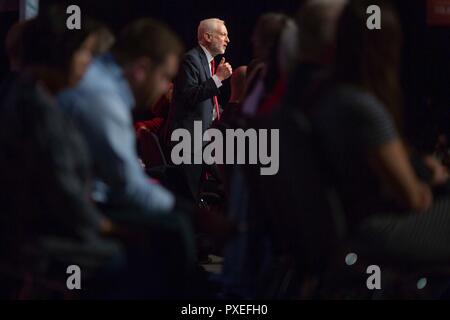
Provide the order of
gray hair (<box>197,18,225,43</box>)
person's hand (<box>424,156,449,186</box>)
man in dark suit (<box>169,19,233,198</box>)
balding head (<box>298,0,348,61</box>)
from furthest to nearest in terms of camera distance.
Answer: gray hair (<box>197,18,225,43</box>)
man in dark suit (<box>169,19,233,198</box>)
person's hand (<box>424,156,449,186</box>)
balding head (<box>298,0,348,61</box>)

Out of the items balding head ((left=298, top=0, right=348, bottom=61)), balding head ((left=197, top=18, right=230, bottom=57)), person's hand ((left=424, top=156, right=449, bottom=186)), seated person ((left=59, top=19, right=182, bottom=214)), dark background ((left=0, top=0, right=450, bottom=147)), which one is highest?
dark background ((left=0, top=0, right=450, bottom=147))

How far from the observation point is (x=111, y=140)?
115 inches

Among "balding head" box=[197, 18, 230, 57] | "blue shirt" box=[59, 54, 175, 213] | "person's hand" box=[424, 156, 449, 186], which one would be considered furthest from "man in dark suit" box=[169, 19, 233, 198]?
"blue shirt" box=[59, 54, 175, 213]

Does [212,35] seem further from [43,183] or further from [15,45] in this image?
[43,183]

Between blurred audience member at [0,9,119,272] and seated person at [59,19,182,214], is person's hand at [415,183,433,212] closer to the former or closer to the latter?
seated person at [59,19,182,214]

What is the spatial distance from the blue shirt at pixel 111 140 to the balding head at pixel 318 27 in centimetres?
60

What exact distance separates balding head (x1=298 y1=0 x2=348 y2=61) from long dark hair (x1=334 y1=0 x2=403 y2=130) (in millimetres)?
88

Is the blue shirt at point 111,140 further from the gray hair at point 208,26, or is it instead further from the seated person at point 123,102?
the gray hair at point 208,26

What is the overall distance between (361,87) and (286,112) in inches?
9.3

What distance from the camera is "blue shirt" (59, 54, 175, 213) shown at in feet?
9.63
